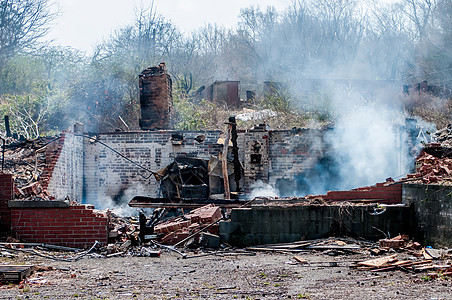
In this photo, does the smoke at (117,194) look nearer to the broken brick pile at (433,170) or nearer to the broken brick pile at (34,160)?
the broken brick pile at (34,160)

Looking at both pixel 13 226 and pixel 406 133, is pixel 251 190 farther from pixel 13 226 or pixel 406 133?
pixel 13 226

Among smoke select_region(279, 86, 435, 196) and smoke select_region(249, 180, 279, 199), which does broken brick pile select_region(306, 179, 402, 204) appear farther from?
smoke select_region(279, 86, 435, 196)

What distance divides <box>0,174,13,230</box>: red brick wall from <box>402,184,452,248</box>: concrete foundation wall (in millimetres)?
7872

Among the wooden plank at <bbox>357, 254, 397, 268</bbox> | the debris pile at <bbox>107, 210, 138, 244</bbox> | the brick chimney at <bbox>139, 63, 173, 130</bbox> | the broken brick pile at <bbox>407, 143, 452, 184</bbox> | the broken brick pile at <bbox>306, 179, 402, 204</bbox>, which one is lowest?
the debris pile at <bbox>107, 210, 138, 244</bbox>

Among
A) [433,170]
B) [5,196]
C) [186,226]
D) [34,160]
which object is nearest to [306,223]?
[186,226]

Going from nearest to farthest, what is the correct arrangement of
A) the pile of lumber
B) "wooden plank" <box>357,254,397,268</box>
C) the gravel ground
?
1. the gravel ground
2. the pile of lumber
3. "wooden plank" <box>357,254,397,268</box>

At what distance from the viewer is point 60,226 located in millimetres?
9500

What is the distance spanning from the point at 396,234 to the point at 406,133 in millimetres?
6865

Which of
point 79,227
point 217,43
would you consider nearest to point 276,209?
point 79,227

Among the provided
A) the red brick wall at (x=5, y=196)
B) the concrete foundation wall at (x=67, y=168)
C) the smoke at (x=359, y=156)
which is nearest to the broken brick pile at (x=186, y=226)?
the red brick wall at (x=5, y=196)

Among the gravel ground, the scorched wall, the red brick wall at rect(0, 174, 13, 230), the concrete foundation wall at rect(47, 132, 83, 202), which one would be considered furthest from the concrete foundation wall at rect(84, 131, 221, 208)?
the gravel ground

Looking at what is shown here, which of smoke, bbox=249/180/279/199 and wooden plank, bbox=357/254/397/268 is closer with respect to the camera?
wooden plank, bbox=357/254/397/268

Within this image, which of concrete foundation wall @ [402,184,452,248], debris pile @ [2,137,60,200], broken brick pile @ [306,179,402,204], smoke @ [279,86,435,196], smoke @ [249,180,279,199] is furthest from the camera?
smoke @ [279,86,435,196]

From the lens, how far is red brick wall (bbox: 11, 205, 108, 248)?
9.44 m
